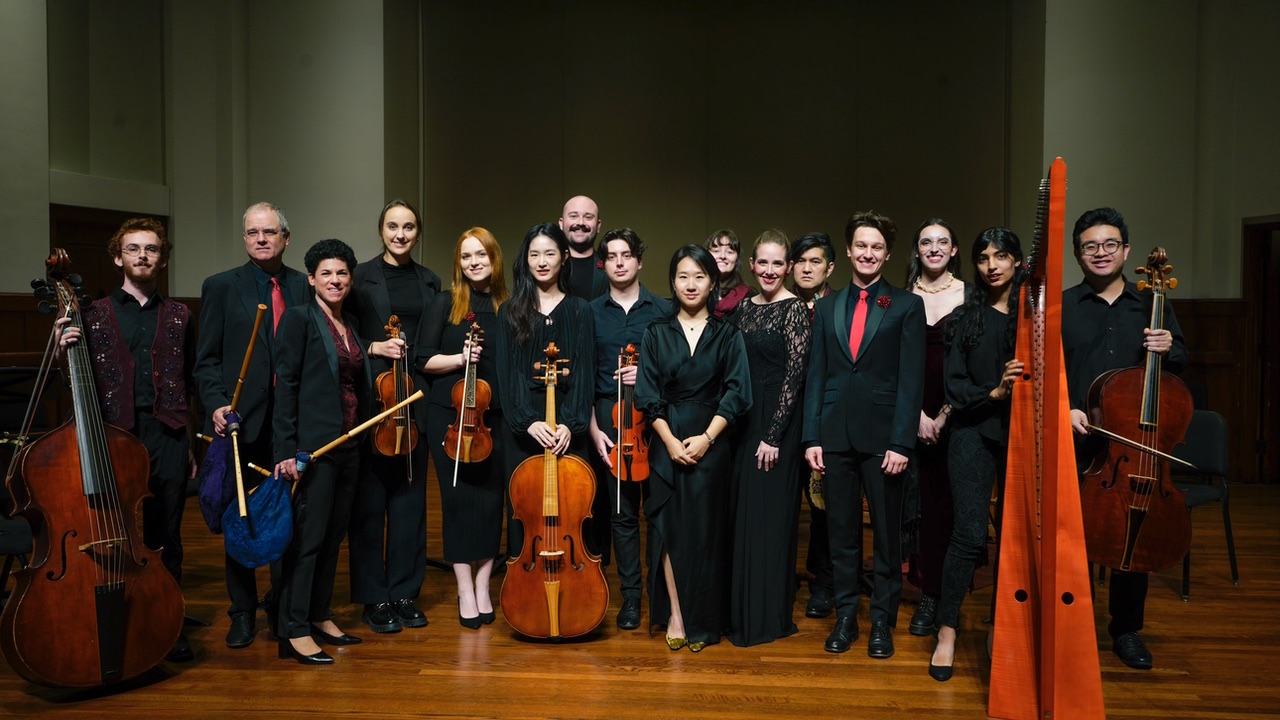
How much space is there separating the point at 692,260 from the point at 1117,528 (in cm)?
159

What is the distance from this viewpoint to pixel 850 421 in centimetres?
322

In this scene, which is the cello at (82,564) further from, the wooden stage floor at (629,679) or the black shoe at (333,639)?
the black shoe at (333,639)

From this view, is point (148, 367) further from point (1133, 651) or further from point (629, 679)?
point (1133, 651)

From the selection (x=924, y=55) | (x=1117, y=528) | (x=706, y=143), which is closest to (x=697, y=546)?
(x=1117, y=528)

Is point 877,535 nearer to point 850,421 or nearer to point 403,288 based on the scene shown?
point 850,421

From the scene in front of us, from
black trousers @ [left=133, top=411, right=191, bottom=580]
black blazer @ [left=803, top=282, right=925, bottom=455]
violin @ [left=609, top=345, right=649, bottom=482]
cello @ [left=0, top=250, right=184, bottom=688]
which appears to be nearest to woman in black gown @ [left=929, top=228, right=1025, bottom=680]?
black blazer @ [left=803, top=282, right=925, bottom=455]

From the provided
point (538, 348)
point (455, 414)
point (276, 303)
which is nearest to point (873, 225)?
point (538, 348)

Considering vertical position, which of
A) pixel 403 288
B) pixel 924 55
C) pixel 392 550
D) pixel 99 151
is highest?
pixel 924 55

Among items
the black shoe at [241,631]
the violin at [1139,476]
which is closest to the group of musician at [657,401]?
the black shoe at [241,631]

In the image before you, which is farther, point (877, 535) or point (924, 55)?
point (924, 55)

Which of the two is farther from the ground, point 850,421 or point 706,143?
point 706,143

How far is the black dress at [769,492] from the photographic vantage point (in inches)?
132

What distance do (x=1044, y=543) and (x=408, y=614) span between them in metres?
2.34

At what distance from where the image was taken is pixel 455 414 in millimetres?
3482
